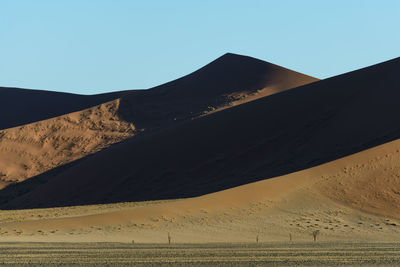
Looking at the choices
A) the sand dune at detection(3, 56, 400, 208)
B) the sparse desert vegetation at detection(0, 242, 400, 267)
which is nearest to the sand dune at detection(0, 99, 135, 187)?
the sand dune at detection(3, 56, 400, 208)

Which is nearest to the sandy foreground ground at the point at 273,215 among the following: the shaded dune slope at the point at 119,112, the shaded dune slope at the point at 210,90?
the shaded dune slope at the point at 119,112

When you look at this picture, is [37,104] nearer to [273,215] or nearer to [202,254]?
[273,215]

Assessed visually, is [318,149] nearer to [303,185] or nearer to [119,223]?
[303,185]

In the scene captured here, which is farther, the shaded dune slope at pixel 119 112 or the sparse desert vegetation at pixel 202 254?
the shaded dune slope at pixel 119 112

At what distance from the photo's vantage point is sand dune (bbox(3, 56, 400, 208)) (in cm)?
5469

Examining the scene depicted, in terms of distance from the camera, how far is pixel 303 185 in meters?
44.7

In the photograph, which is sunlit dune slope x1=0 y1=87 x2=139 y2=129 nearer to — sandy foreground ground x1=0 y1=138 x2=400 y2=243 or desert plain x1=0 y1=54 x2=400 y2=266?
desert plain x1=0 y1=54 x2=400 y2=266

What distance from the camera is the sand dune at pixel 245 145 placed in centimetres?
5469

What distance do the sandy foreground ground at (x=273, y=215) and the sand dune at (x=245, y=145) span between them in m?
4.46

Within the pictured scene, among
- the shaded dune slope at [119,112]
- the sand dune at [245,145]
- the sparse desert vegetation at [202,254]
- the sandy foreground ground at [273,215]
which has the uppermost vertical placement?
the shaded dune slope at [119,112]

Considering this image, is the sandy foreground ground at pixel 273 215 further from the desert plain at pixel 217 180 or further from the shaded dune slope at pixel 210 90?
the shaded dune slope at pixel 210 90

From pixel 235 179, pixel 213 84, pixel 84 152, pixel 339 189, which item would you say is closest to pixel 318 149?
pixel 235 179

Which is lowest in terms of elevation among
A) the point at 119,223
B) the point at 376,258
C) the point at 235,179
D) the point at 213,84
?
the point at 376,258

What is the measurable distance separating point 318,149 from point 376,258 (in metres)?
28.8
